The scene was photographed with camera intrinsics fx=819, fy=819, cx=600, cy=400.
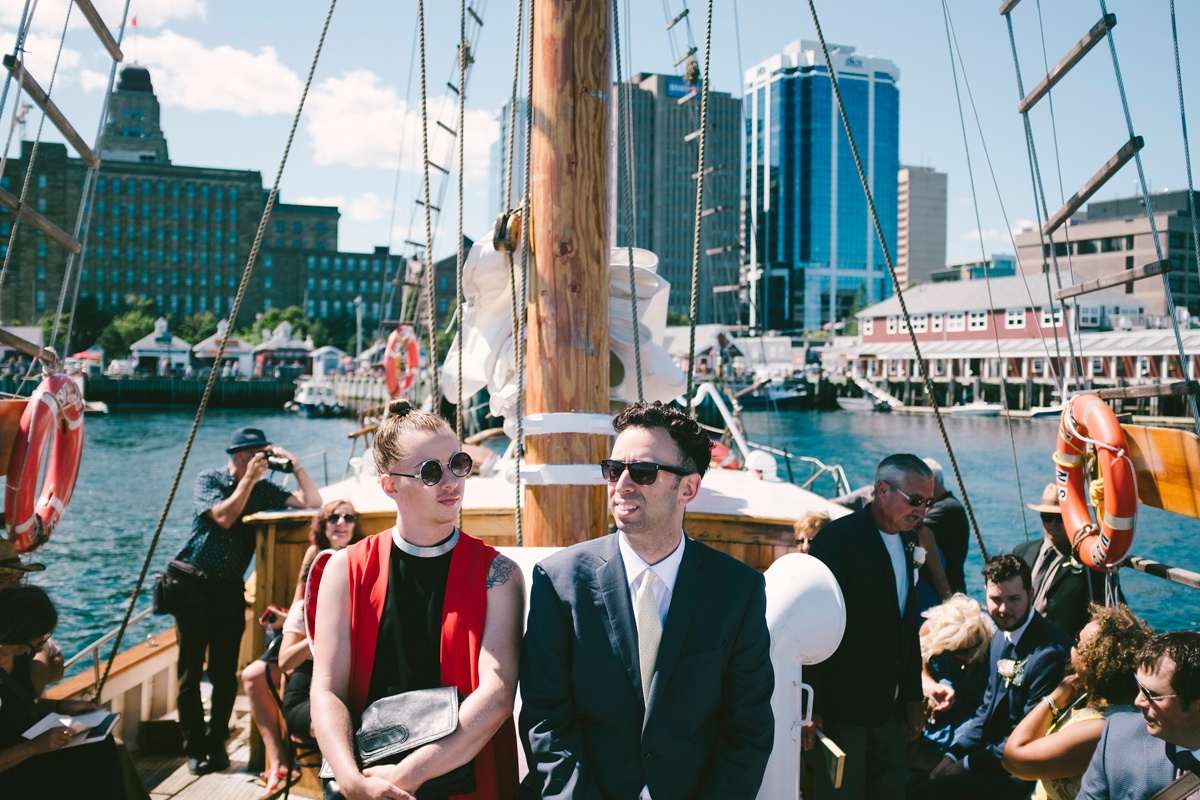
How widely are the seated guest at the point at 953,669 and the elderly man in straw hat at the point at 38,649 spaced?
3.25m

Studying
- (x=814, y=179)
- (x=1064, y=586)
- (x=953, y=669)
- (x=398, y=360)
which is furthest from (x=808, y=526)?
(x=814, y=179)

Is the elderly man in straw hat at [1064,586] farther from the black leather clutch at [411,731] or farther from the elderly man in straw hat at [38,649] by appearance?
the elderly man in straw hat at [38,649]

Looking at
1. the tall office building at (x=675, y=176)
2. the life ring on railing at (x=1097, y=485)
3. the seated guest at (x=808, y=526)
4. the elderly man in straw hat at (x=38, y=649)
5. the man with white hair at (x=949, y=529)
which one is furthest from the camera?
the tall office building at (x=675, y=176)

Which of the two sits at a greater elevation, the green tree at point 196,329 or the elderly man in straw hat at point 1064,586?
the green tree at point 196,329

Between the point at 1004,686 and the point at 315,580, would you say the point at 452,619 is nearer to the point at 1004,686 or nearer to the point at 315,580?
the point at 315,580

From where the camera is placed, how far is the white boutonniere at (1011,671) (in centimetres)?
301

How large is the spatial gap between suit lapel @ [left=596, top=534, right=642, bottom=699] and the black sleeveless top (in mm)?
408

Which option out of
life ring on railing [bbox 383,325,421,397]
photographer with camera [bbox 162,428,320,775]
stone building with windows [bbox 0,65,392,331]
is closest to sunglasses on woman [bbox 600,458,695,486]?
photographer with camera [bbox 162,428,320,775]

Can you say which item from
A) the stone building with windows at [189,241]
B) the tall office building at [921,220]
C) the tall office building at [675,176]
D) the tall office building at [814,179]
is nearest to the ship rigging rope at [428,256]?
the tall office building at [675,176]

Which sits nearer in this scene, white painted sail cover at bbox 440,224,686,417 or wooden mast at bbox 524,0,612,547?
wooden mast at bbox 524,0,612,547

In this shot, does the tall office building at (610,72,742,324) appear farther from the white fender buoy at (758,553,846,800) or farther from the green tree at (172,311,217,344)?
the white fender buoy at (758,553,846,800)

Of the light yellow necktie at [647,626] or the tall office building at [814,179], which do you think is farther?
the tall office building at [814,179]

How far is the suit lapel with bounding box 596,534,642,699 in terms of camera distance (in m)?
2.00

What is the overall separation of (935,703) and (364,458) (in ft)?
17.1
